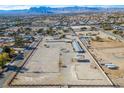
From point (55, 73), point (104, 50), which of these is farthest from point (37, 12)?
point (55, 73)

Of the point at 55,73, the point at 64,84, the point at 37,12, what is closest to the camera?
the point at 64,84

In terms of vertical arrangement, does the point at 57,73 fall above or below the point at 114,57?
above

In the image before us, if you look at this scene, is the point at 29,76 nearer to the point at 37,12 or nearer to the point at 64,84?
the point at 64,84

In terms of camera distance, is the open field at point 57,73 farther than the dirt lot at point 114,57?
No

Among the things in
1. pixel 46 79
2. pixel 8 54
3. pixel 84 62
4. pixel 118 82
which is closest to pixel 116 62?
pixel 84 62

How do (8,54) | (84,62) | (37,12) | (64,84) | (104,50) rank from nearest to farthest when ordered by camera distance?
(64,84), (84,62), (8,54), (104,50), (37,12)

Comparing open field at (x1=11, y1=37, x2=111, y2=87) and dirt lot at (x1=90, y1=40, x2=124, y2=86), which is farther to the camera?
dirt lot at (x1=90, y1=40, x2=124, y2=86)

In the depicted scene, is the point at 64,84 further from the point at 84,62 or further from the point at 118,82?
the point at 84,62

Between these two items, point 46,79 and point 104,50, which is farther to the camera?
point 104,50

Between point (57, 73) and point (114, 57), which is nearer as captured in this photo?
point (57, 73)
